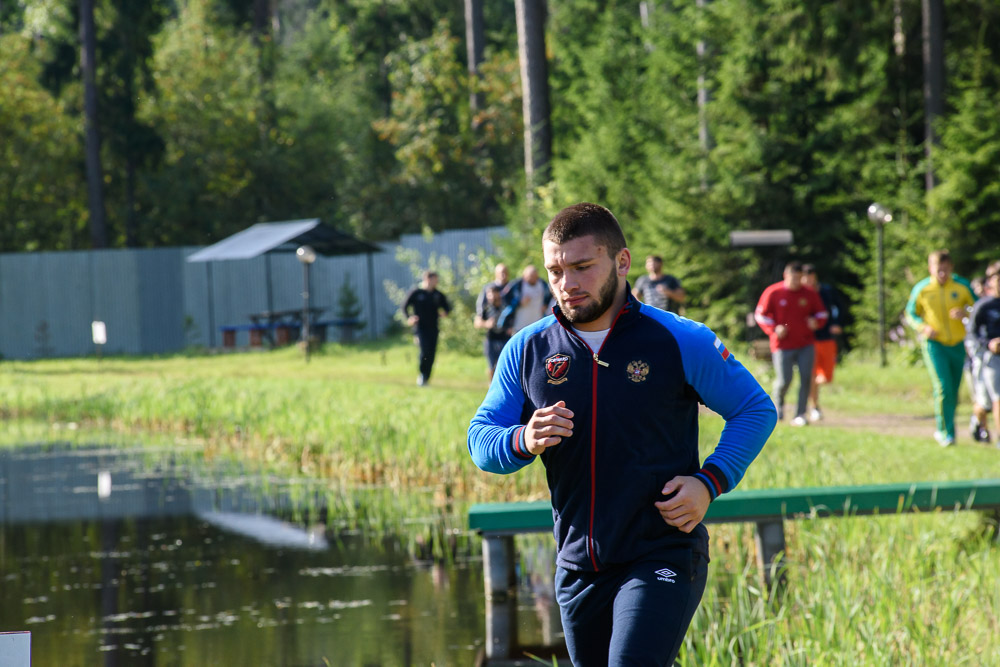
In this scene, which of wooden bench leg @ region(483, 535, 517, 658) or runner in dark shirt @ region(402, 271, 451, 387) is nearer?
wooden bench leg @ region(483, 535, 517, 658)

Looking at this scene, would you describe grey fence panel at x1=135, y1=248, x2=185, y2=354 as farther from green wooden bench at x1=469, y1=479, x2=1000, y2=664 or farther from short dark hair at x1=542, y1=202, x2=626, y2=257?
short dark hair at x1=542, y1=202, x2=626, y2=257

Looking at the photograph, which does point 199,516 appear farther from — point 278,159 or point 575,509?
→ point 278,159

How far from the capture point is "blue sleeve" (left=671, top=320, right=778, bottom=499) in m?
3.82

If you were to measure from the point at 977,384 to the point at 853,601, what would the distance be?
6.89 metres

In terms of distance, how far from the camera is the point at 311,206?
44.7 meters

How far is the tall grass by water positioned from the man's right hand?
7.28 ft

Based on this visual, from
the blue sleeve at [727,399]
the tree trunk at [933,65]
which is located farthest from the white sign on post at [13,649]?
the tree trunk at [933,65]

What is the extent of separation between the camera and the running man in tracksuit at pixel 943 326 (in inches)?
472

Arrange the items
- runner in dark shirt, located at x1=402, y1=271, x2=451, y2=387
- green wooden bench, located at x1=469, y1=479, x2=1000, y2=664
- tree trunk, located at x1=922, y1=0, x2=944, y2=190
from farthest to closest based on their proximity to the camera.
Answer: tree trunk, located at x1=922, y1=0, x2=944, y2=190 < runner in dark shirt, located at x1=402, y1=271, x2=451, y2=387 < green wooden bench, located at x1=469, y1=479, x2=1000, y2=664

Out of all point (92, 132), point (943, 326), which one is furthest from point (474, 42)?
point (943, 326)

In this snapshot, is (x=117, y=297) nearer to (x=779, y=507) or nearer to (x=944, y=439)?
(x=944, y=439)

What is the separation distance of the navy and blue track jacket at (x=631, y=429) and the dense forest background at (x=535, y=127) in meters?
19.4

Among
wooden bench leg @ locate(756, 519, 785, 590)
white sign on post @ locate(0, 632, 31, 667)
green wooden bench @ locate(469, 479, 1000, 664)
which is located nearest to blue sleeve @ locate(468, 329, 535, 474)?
white sign on post @ locate(0, 632, 31, 667)

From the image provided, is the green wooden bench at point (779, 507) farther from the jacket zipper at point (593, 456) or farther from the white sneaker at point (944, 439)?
the white sneaker at point (944, 439)
